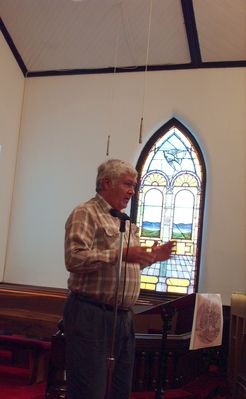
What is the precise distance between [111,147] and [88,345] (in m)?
4.62

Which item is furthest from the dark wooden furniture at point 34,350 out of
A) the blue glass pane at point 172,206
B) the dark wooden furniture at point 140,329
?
the blue glass pane at point 172,206

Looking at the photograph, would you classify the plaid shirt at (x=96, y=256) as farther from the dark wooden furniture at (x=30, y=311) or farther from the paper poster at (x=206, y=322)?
the dark wooden furniture at (x=30, y=311)

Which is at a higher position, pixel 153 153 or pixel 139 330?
pixel 153 153

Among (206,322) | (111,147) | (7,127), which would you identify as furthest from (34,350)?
(7,127)

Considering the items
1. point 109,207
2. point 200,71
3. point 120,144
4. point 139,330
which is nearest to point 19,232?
point 120,144

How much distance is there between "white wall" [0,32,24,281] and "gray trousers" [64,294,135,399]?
15.4 feet

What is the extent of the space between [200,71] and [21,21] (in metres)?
A: 2.35

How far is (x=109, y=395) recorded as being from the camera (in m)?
1.84

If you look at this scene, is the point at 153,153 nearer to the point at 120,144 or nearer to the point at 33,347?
the point at 120,144

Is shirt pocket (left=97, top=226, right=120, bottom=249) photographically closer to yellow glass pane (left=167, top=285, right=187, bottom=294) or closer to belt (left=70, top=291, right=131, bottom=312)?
belt (left=70, top=291, right=131, bottom=312)

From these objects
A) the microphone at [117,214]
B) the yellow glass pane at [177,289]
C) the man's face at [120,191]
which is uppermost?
the man's face at [120,191]

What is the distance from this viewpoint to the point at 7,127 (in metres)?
6.39

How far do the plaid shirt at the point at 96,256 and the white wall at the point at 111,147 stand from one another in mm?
3848

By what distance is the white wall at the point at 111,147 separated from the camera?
18.6 feet
